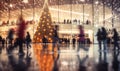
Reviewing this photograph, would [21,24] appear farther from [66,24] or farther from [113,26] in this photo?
[113,26]

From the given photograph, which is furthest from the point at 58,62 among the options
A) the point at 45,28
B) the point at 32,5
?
the point at 32,5

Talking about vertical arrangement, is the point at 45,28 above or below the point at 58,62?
above

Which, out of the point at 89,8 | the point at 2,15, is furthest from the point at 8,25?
the point at 89,8

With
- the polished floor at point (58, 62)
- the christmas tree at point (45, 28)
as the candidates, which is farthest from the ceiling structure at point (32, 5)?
the polished floor at point (58, 62)

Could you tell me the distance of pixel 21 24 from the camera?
51.0 feet

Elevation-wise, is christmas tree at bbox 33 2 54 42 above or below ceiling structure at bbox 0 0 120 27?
below

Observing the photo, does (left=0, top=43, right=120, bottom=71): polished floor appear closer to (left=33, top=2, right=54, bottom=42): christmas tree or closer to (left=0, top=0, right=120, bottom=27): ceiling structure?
(left=33, top=2, right=54, bottom=42): christmas tree

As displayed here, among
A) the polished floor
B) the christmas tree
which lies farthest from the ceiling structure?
the polished floor

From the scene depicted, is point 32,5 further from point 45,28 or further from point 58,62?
point 58,62

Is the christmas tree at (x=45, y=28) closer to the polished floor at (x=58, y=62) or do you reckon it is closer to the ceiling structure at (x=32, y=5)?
the ceiling structure at (x=32, y=5)

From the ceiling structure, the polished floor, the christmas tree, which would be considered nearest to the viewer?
the polished floor

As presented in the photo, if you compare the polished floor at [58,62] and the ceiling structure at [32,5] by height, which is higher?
the ceiling structure at [32,5]

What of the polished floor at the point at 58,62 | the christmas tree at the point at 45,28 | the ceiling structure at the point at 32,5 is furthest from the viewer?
the ceiling structure at the point at 32,5

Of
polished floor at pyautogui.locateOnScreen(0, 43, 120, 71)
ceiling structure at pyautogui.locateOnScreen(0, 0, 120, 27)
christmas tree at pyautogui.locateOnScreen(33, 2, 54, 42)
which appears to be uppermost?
ceiling structure at pyautogui.locateOnScreen(0, 0, 120, 27)
